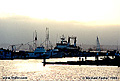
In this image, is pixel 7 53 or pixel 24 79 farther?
pixel 7 53

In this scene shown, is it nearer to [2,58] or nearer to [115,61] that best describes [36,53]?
[2,58]

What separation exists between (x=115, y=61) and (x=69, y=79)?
42.2 meters

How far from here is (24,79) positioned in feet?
232

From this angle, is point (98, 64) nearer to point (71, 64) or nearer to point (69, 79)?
point (71, 64)

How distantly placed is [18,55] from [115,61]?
66.8 m

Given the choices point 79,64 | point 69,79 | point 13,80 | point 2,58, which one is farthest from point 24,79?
point 2,58

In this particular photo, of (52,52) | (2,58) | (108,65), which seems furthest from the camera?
(52,52)

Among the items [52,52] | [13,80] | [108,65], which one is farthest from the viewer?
[52,52]

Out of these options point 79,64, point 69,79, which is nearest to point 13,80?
point 69,79

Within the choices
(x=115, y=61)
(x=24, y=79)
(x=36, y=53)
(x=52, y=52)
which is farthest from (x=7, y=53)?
(x=24, y=79)

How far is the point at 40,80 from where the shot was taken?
69562 millimetres

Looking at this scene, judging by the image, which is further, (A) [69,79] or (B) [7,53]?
(B) [7,53]

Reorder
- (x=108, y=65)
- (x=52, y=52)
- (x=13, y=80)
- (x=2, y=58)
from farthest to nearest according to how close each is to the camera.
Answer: (x=52, y=52), (x=2, y=58), (x=108, y=65), (x=13, y=80)

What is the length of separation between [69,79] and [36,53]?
3798 inches
